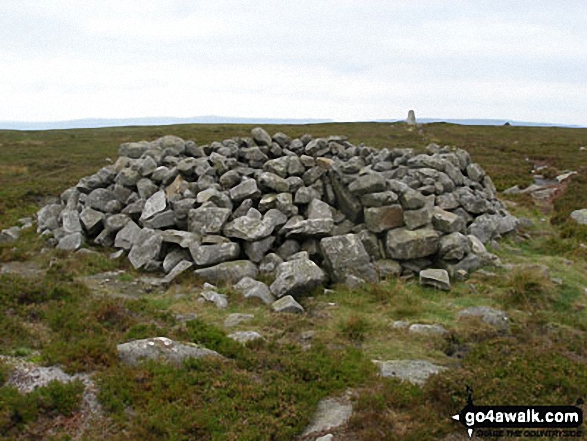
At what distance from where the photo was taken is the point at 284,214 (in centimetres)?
1553

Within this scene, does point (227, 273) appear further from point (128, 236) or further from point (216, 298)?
point (128, 236)

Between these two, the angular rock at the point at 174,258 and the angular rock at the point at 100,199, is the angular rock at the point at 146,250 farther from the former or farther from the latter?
the angular rock at the point at 100,199

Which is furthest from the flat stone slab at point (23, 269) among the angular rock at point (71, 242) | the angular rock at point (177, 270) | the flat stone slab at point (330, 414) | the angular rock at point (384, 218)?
the flat stone slab at point (330, 414)

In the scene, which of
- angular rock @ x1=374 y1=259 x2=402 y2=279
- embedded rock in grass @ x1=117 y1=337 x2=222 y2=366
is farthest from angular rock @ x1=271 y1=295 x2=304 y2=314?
angular rock @ x1=374 y1=259 x2=402 y2=279

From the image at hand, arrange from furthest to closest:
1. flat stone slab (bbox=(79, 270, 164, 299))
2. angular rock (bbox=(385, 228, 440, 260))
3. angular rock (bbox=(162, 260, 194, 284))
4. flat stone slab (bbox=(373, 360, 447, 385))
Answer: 1. angular rock (bbox=(385, 228, 440, 260))
2. angular rock (bbox=(162, 260, 194, 284))
3. flat stone slab (bbox=(79, 270, 164, 299))
4. flat stone slab (bbox=(373, 360, 447, 385))

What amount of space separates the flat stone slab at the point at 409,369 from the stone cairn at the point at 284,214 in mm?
4064

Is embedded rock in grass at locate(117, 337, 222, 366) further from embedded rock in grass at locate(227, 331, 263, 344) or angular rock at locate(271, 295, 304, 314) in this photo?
angular rock at locate(271, 295, 304, 314)

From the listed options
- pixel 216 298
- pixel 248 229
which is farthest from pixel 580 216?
pixel 216 298

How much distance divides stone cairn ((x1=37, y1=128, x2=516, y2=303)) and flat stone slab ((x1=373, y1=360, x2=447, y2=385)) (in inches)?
160

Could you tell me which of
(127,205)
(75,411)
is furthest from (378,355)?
(127,205)

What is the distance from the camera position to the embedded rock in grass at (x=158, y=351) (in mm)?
8641

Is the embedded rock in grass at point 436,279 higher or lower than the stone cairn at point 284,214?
lower

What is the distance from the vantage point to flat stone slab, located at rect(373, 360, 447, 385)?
8.38 m

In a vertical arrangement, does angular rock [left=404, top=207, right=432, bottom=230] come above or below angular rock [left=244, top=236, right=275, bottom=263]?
above
